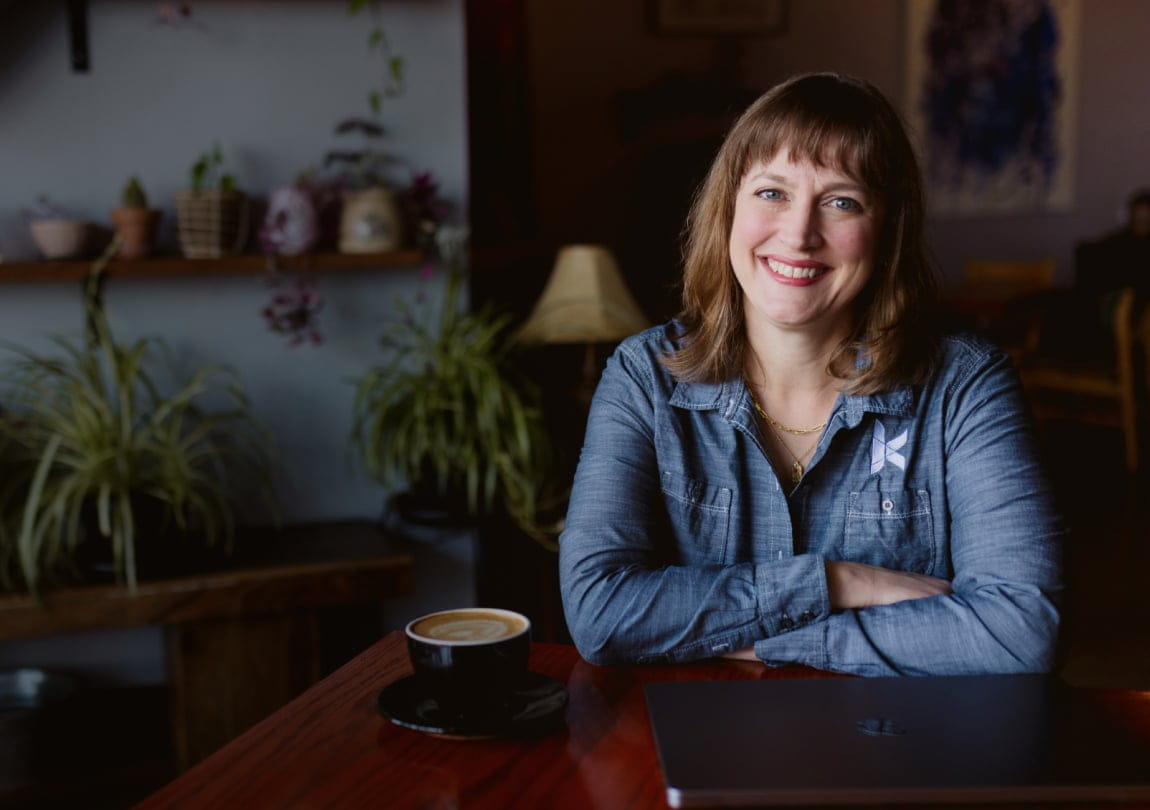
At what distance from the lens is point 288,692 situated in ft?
8.42

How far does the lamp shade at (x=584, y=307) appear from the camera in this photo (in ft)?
9.24

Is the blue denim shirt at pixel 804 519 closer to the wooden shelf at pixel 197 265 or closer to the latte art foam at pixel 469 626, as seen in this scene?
the latte art foam at pixel 469 626

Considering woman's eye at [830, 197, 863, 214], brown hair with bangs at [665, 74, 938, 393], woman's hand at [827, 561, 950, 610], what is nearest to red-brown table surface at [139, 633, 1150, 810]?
woman's hand at [827, 561, 950, 610]

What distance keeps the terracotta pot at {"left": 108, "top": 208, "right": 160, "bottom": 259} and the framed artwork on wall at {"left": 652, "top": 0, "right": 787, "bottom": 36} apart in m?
4.10

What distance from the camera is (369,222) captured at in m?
2.63

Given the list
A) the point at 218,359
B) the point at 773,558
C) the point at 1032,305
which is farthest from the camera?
the point at 1032,305

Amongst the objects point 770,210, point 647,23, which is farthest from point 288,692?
point 647,23

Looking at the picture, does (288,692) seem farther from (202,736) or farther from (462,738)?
(462,738)

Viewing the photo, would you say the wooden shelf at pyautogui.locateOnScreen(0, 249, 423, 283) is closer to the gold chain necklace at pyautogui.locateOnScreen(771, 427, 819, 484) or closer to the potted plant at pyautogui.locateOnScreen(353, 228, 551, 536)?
the potted plant at pyautogui.locateOnScreen(353, 228, 551, 536)

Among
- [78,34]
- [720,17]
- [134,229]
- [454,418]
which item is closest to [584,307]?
[454,418]

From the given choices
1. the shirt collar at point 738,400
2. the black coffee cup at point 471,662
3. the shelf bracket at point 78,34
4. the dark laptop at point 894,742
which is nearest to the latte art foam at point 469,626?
the black coffee cup at point 471,662

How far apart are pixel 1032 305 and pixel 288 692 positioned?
4605mm

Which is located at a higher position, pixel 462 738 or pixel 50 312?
pixel 50 312

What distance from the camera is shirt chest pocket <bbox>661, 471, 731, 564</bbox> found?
4.74 feet
